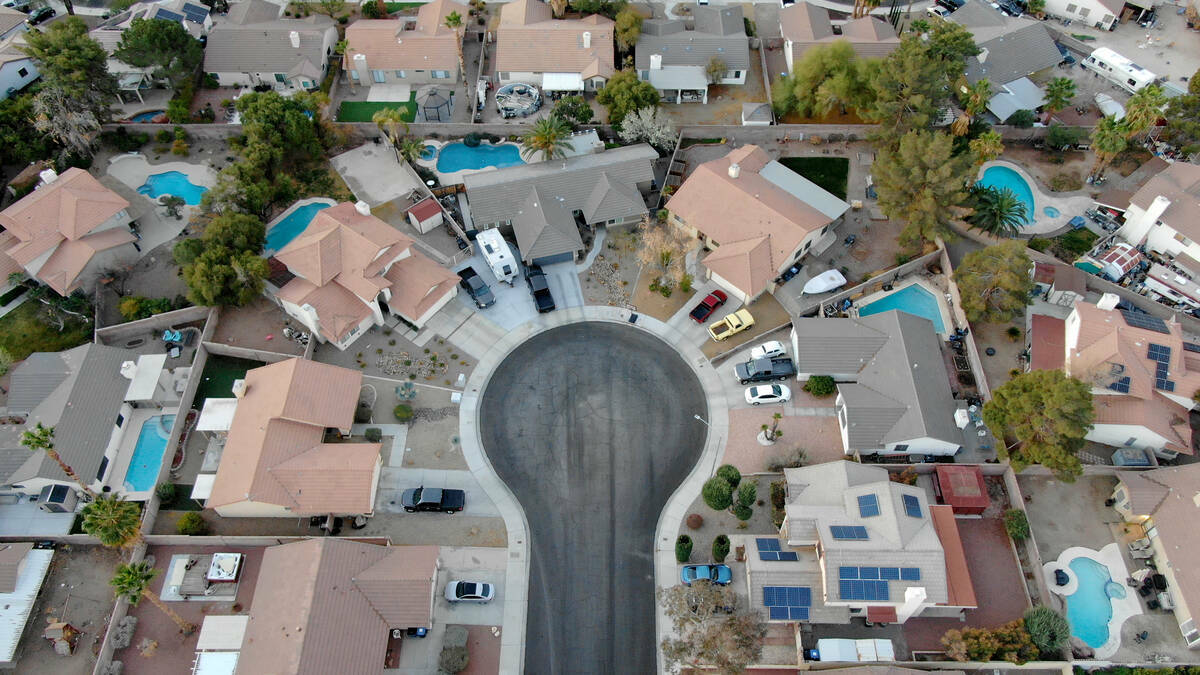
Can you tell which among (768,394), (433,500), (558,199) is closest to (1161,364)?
(768,394)

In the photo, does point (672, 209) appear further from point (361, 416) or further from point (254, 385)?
point (254, 385)

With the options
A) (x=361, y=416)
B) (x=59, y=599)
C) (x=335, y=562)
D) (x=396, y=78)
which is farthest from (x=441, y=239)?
(x=59, y=599)

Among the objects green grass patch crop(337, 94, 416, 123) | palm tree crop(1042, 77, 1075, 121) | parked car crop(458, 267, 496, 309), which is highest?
green grass patch crop(337, 94, 416, 123)

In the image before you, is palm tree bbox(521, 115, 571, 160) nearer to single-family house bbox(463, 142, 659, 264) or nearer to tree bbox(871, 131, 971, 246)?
single-family house bbox(463, 142, 659, 264)

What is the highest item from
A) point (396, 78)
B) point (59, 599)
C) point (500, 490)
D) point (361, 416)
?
point (396, 78)

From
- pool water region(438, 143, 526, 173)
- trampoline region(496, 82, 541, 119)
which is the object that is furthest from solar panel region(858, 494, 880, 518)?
trampoline region(496, 82, 541, 119)

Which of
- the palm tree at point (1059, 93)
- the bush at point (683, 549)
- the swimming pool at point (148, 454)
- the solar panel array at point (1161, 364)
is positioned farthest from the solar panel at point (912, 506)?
the swimming pool at point (148, 454)
